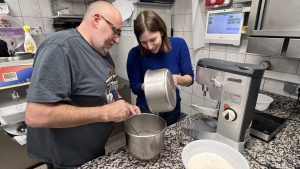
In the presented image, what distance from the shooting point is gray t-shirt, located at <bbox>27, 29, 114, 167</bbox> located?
66cm

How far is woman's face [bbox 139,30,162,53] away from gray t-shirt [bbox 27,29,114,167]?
0.28m

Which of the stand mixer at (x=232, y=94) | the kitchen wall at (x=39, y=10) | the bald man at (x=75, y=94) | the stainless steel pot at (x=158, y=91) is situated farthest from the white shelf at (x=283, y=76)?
the kitchen wall at (x=39, y=10)

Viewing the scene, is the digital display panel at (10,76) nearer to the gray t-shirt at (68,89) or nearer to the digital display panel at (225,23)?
the gray t-shirt at (68,89)

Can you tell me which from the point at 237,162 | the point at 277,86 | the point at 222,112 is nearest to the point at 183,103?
the point at 277,86

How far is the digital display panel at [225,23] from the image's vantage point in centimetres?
159

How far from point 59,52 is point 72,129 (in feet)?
1.20

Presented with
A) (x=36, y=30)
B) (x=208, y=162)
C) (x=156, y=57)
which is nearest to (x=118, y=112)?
(x=208, y=162)

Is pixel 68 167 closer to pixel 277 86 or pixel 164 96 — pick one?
pixel 164 96

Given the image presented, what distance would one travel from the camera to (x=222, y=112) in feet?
2.68

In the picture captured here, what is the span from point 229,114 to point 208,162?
224mm

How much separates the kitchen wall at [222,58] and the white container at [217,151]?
1.00 metres

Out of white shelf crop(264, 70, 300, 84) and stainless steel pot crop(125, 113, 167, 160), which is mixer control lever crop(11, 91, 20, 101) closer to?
stainless steel pot crop(125, 113, 167, 160)

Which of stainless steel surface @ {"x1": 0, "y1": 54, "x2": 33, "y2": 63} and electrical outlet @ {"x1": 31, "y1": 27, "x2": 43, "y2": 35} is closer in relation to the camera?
stainless steel surface @ {"x1": 0, "y1": 54, "x2": 33, "y2": 63}

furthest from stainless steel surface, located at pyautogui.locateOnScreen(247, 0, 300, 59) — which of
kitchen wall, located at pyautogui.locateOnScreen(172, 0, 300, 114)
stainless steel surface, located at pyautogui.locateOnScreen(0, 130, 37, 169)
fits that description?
stainless steel surface, located at pyautogui.locateOnScreen(0, 130, 37, 169)
